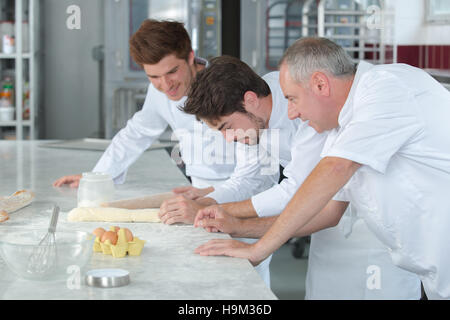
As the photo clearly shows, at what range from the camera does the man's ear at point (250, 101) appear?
2.07 m

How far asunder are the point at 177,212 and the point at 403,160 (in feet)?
2.15

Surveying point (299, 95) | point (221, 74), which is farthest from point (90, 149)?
point (299, 95)

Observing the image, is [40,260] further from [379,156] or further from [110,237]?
[379,156]

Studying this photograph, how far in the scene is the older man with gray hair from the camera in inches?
57.5

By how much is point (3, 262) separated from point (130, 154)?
4.79ft

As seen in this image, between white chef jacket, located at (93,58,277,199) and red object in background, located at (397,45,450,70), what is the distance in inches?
98.5

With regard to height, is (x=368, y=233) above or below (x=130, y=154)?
below

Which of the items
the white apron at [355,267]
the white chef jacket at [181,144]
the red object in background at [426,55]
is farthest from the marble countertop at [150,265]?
the red object in background at [426,55]

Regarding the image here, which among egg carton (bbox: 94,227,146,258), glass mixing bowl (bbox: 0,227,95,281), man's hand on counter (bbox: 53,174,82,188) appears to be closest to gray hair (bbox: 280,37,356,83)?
egg carton (bbox: 94,227,146,258)

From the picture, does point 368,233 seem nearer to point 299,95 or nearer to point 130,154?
point 299,95

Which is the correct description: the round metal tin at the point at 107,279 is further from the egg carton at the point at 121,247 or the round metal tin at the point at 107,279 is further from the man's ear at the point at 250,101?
the man's ear at the point at 250,101

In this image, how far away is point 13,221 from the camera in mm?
1814
